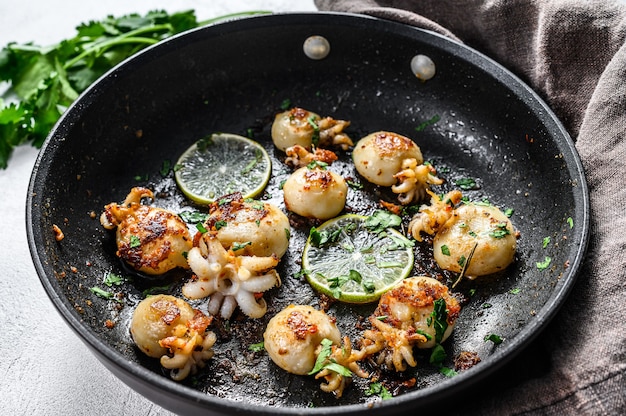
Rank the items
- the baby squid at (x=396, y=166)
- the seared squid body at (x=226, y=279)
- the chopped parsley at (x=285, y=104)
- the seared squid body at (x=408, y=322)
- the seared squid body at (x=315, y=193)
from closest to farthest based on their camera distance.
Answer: the seared squid body at (x=408, y=322)
the seared squid body at (x=226, y=279)
the seared squid body at (x=315, y=193)
the baby squid at (x=396, y=166)
the chopped parsley at (x=285, y=104)

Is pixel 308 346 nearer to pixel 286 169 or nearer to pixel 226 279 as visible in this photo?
pixel 226 279

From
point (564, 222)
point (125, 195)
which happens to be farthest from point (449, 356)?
point (125, 195)

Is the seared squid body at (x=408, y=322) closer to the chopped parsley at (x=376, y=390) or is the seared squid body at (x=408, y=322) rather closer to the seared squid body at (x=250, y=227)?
the chopped parsley at (x=376, y=390)

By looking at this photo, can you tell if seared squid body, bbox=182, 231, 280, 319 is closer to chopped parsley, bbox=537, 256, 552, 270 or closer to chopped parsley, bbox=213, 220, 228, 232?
chopped parsley, bbox=213, 220, 228, 232

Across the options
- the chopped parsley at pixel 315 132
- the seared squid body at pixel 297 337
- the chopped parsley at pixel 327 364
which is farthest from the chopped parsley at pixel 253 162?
the chopped parsley at pixel 327 364

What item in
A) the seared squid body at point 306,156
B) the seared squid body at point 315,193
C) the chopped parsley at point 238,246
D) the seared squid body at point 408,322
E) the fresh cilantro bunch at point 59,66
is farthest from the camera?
the fresh cilantro bunch at point 59,66

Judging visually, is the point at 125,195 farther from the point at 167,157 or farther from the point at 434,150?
the point at 434,150

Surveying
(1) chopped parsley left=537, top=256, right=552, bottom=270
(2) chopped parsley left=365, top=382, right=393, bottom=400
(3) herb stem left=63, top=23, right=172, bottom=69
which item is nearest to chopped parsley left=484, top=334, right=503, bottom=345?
(1) chopped parsley left=537, top=256, right=552, bottom=270

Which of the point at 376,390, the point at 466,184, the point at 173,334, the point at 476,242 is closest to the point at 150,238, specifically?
the point at 173,334
